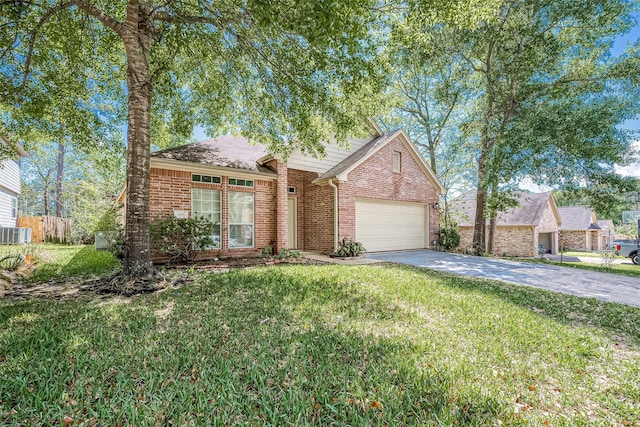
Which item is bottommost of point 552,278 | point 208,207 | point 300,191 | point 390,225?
point 552,278

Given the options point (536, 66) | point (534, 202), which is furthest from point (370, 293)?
point (534, 202)

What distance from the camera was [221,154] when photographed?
10.3 meters

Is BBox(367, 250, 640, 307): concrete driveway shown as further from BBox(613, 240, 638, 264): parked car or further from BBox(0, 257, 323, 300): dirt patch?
BBox(613, 240, 638, 264): parked car

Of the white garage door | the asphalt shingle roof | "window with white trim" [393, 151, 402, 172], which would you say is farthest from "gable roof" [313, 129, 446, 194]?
the white garage door

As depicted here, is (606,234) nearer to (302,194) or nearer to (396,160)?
(396,160)

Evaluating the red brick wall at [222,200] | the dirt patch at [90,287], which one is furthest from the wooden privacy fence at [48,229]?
the dirt patch at [90,287]

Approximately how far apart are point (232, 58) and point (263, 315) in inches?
267

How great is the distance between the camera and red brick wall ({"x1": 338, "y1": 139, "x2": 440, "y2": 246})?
10.9 meters

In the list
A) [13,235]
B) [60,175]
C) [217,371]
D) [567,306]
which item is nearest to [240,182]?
[217,371]

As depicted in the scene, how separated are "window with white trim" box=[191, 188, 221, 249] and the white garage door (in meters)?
5.34

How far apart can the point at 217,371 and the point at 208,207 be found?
7.49 meters

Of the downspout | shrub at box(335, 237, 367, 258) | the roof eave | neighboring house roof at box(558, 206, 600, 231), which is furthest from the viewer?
neighboring house roof at box(558, 206, 600, 231)

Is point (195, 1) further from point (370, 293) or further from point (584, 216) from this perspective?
point (584, 216)

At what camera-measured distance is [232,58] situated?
7.53m
